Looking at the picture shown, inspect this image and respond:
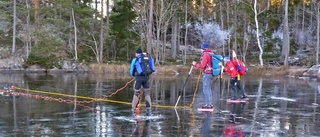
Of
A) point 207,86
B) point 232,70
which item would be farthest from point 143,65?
point 232,70

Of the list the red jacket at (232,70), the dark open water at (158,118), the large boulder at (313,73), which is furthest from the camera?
the large boulder at (313,73)

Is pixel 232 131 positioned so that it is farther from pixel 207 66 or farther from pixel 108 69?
pixel 108 69

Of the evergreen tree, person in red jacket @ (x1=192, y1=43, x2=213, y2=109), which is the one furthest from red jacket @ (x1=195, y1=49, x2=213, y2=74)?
the evergreen tree

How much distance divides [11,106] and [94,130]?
4724 mm

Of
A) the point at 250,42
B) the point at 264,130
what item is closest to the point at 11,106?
the point at 264,130

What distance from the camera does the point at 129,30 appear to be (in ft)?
158

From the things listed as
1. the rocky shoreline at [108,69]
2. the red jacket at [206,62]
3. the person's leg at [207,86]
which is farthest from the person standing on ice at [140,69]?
the rocky shoreline at [108,69]

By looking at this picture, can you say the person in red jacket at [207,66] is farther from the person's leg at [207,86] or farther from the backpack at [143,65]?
the backpack at [143,65]

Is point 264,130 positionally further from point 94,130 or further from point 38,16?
point 38,16

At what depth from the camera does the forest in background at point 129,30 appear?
41172 millimetres

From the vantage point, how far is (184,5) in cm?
5047

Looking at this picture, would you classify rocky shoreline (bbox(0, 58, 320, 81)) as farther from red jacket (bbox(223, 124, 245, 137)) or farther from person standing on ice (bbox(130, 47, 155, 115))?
red jacket (bbox(223, 124, 245, 137))

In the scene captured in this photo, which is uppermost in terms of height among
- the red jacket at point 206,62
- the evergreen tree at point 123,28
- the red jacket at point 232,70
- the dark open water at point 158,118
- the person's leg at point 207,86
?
the evergreen tree at point 123,28

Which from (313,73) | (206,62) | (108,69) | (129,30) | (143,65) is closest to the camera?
(143,65)
